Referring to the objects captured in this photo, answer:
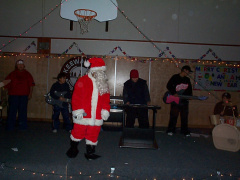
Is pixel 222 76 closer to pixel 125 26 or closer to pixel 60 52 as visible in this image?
pixel 125 26

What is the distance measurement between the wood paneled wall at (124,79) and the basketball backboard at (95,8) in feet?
3.83

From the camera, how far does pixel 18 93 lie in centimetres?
508

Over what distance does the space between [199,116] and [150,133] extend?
3063mm

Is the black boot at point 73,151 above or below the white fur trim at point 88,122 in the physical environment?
below

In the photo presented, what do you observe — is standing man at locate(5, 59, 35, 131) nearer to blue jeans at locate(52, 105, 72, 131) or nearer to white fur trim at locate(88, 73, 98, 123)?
blue jeans at locate(52, 105, 72, 131)

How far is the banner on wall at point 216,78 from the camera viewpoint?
6.49m

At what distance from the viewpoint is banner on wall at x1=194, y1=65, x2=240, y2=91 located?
649 centimetres

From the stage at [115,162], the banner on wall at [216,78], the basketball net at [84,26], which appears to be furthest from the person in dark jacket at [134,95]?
the basketball net at [84,26]

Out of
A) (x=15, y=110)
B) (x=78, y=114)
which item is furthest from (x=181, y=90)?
(x=15, y=110)

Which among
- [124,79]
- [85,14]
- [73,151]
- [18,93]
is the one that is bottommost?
[73,151]

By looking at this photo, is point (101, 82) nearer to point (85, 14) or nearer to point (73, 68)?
point (85, 14)

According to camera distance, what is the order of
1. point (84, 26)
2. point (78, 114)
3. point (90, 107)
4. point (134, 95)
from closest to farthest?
point (78, 114)
point (90, 107)
point (134, 95)
point (84, 26)

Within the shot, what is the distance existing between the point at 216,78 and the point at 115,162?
4623mm

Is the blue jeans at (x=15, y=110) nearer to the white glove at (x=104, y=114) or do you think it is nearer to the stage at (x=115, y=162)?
the stage at (x=115, y=162)
